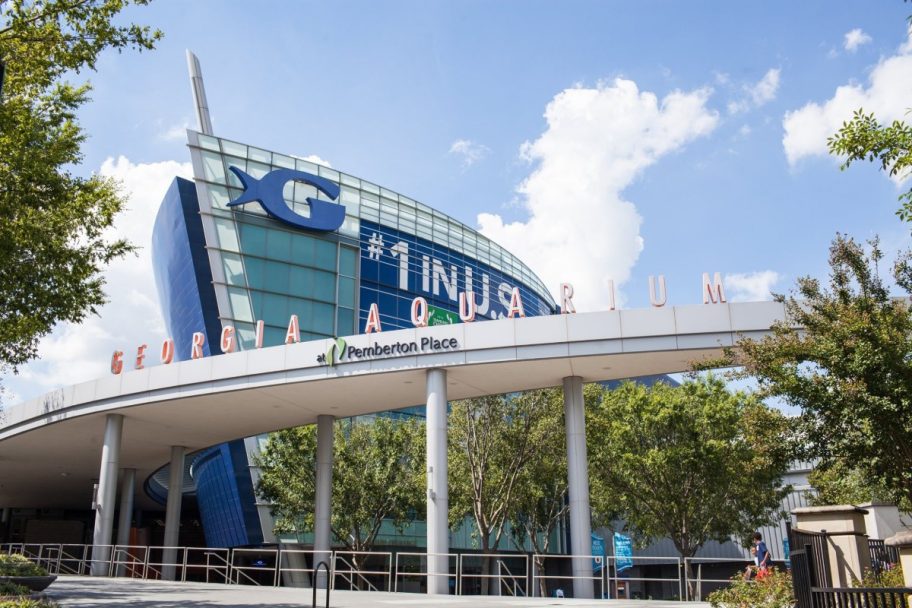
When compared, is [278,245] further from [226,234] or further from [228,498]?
[228,498]

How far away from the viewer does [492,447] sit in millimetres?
32938

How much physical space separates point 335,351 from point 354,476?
10927 mm

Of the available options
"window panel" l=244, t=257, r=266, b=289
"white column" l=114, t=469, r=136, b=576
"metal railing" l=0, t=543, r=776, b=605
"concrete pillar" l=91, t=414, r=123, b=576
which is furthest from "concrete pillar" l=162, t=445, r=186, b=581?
"window panel" l=244, t=257, r=266, b=289

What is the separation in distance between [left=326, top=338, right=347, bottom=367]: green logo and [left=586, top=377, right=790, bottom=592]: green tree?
39.1ft

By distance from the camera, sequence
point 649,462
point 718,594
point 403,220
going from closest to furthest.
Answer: point 718,594
point 649,462
point 403,220

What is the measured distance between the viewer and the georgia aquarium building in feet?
146

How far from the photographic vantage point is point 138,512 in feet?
224

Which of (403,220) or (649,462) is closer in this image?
(649,462)

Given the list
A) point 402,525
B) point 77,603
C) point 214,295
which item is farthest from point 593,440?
point 214,295

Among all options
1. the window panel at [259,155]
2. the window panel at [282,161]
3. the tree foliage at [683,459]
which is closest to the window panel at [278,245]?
the window panel at [282,161]

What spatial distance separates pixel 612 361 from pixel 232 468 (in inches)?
990

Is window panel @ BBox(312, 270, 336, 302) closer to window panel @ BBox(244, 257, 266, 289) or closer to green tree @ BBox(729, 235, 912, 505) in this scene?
window panel @ BBox(244, 257, 266, 289)

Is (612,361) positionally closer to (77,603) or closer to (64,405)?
(77,603)

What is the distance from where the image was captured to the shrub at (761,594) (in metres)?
11.1
